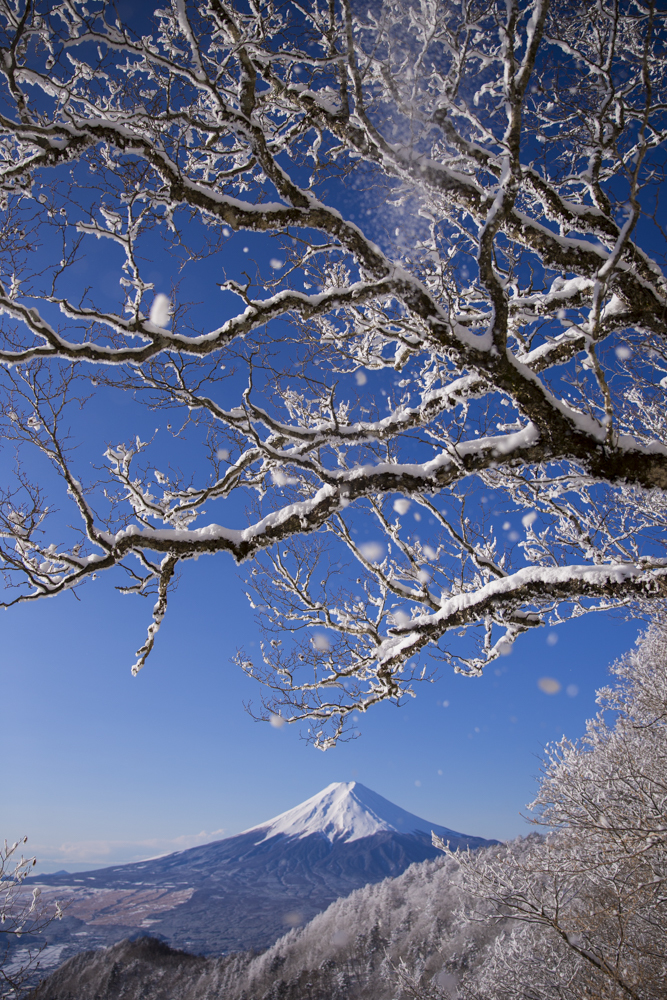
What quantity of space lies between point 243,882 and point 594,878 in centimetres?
16158

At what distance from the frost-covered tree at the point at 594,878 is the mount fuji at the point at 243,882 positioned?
3600 inches

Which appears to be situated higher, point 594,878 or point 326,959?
point 594,878

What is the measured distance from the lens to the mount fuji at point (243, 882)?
97375 millimetres

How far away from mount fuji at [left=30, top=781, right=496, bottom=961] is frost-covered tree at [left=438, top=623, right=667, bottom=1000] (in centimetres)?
9145

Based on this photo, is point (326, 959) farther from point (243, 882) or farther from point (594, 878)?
point (243, 882)

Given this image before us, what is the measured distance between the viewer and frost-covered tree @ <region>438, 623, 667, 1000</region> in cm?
595

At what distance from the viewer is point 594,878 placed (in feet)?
32.5

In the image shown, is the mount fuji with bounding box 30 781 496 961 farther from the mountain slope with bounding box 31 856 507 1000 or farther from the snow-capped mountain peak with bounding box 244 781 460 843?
the mountain slope with bounding box 31 856 507 1000

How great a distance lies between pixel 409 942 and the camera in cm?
3581

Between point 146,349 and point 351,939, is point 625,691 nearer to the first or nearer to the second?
point 146,349

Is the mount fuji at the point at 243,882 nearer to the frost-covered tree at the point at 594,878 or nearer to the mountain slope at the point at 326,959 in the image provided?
the mountain slope at the point at 326,959

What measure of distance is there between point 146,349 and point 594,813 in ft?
25.3

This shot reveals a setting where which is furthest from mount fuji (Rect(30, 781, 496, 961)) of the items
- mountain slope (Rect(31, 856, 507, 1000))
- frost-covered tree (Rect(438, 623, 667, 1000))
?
frost-covered tree (Rect(438, 623, 667, 1000))

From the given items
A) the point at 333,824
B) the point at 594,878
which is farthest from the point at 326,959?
the point at 333,824
